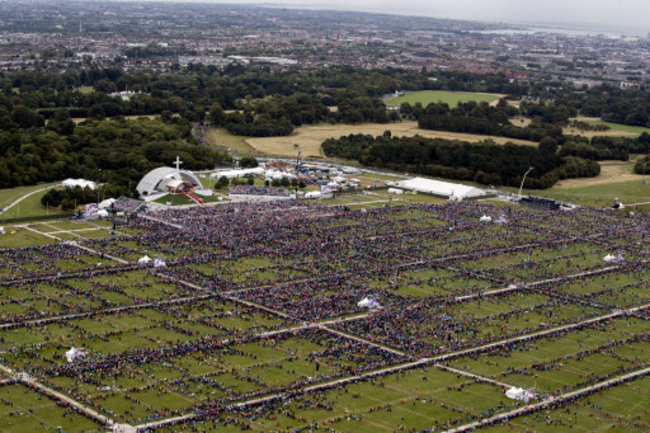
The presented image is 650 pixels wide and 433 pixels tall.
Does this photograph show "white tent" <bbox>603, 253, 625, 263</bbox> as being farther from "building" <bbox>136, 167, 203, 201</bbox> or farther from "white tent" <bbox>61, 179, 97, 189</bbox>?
"white tent" <bbox>61, 179, 97, 189</bbox>

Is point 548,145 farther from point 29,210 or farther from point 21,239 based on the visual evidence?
point 21,239

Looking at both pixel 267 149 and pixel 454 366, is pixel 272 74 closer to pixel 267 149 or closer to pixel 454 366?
pixel 267 149

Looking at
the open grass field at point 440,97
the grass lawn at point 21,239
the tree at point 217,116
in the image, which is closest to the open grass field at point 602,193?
the grass lawn at point 21,239

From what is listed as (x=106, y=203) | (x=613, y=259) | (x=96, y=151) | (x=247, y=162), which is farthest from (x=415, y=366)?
(x=96, y=151)

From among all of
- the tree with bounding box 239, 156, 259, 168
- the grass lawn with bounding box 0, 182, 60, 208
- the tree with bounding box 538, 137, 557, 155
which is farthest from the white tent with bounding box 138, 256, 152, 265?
the tree with bounding box 538, 137, 557, 155

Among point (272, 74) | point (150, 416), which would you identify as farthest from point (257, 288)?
point (272, 74)

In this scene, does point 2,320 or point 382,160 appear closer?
point 2,320
